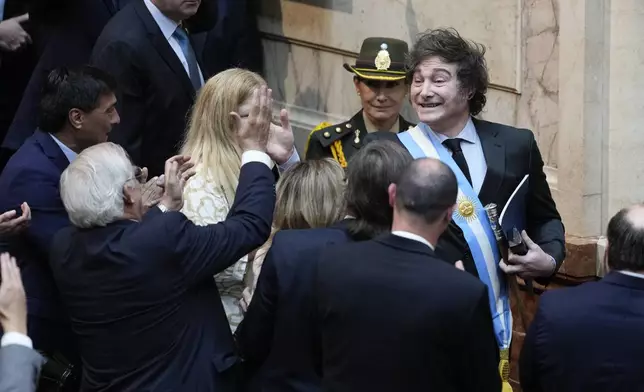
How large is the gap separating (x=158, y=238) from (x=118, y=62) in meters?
1.93

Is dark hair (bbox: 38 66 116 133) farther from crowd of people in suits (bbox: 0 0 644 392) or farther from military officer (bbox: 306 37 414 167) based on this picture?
military officer (bbox: 306 37 414 167)

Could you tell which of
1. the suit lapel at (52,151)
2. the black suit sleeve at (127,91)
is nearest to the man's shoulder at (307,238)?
the suit lapel at (52,151)

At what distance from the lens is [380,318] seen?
359 centimetres

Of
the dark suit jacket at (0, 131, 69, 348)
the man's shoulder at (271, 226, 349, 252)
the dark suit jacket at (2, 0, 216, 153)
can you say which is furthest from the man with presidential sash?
the dark suit jacket at (2, 0, 216, 153)

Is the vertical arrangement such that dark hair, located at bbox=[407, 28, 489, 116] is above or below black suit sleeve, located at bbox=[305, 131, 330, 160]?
above

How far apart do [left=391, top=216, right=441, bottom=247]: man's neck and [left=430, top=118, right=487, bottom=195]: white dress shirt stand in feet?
3.58

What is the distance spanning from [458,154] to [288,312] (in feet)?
3.64

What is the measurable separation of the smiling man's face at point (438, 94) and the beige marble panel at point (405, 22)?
4.82 feet

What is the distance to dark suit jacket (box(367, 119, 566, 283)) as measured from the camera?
4684 mm

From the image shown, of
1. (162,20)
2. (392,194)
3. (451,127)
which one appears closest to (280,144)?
(451,127)

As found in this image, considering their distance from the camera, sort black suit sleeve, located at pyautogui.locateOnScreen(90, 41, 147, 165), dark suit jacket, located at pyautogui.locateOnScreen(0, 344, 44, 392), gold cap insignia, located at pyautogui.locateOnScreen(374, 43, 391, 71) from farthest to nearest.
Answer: gold cap insignia, located at pyautogui.locateOnScreen(374, 43, 391, 71) → black suit sleeve, located at pyautogui.locateOnScreen(90, 41, 147, 165) → dark suit jacket, located at pyautogui.locateOnScreen(0, 344, 44, 392)

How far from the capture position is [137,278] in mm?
4059

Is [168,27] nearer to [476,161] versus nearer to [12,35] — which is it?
[12,35]

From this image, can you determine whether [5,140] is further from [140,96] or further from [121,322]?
[121,322]
